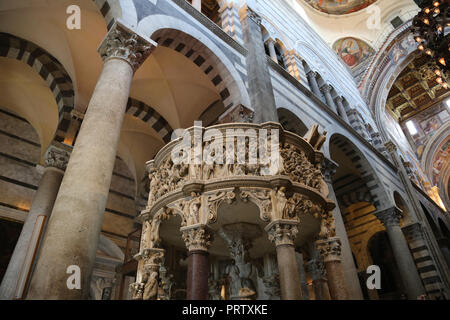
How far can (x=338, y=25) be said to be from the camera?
20.3m

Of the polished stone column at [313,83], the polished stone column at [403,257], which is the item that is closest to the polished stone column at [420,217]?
the polished stone column at [403,257]

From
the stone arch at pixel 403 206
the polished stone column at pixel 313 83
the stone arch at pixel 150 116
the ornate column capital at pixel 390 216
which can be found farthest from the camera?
the stone arch at pixel 403 206

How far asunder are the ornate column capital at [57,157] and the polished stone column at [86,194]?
360cm

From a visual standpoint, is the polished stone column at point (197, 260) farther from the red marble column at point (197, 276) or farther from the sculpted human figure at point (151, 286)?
the sculpted human figure at point (151, 286)

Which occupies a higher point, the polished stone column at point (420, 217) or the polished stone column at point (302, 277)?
the polished stone column at point (420, 217)

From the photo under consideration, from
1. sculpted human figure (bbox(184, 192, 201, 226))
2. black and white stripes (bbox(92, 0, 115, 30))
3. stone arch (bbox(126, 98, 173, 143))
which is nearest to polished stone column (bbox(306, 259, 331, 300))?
sculpted human figure (bbox(184, 192, 201, 226))

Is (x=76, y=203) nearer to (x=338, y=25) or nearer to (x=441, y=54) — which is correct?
(x=441, y=54)

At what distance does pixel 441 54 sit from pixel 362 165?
15.0 ft

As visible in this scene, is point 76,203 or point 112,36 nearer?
point 76,203

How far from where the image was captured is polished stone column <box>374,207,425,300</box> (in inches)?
351

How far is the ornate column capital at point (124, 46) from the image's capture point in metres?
4.29

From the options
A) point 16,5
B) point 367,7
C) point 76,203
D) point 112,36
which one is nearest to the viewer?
point 76,203

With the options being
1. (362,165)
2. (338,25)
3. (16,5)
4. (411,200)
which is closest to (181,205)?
(16,5)

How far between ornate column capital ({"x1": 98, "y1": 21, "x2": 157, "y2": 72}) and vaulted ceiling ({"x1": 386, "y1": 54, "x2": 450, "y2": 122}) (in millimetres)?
20078
